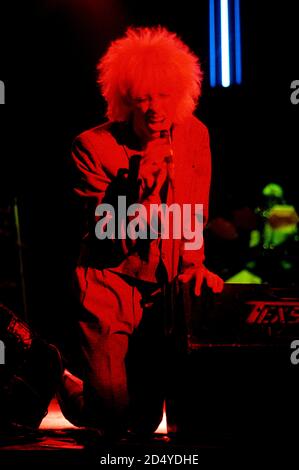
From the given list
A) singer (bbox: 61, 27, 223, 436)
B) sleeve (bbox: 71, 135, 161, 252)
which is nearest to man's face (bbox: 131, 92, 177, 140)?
singer (bbox: 61, 27, 223, 436)

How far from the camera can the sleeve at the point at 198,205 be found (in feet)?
11.0

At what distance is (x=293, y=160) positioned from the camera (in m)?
5.97

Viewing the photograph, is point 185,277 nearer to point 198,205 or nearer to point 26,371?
point 198,205

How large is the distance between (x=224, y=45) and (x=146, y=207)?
2307mm

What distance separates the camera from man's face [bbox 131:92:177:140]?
10.5 feet

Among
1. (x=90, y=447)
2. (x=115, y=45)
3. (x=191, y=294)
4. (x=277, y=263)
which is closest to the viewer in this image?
(x=90, y=447)

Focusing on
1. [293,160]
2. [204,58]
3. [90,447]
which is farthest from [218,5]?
[90,447]

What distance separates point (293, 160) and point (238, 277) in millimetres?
1032

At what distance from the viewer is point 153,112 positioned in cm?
322

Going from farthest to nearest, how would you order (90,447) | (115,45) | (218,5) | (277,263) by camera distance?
1. (277,263)
2. (218,5)
3. (115,45)
4. (90,447)

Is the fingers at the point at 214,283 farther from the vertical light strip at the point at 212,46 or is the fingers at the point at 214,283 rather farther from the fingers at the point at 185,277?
the vertical light strip at the point at 212,46

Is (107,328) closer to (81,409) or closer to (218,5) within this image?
(81,409)
